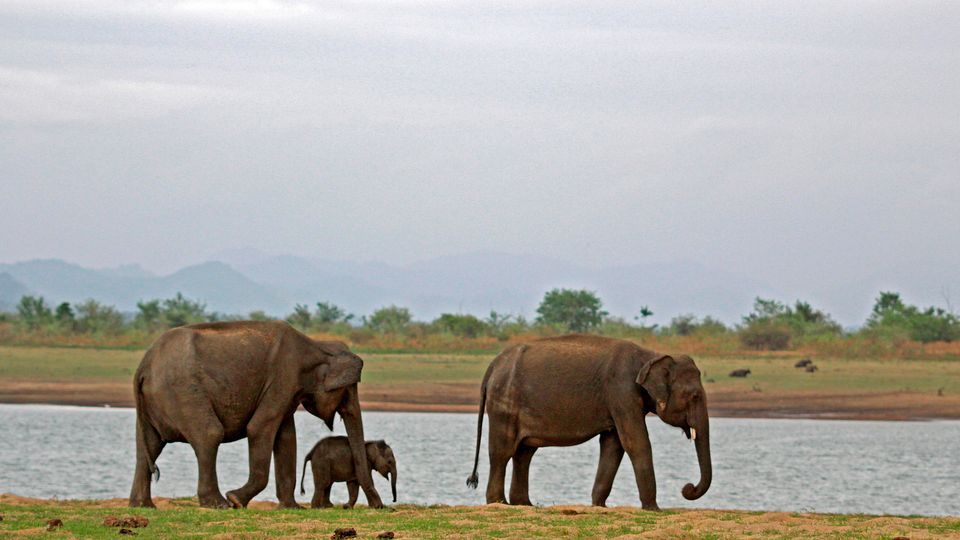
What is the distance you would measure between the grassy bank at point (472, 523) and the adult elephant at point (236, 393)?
61 cm

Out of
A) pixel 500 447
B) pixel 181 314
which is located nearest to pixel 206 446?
pixel 500 447

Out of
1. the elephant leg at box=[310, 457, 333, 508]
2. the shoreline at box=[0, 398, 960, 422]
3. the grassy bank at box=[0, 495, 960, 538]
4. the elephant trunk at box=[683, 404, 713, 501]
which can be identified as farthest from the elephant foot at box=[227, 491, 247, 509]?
the shoreline at box=[0, 398, 960, 422]

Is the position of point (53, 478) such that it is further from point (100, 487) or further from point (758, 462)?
point (758, 462)

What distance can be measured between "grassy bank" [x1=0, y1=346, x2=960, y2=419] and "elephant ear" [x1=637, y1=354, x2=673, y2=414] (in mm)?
25513

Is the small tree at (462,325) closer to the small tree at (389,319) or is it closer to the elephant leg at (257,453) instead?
the small tree at (389,319)

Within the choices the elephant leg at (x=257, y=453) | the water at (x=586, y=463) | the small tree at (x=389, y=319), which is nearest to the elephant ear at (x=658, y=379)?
the elephant leg at (x=257, y=453)

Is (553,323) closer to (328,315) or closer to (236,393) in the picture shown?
(328,315)

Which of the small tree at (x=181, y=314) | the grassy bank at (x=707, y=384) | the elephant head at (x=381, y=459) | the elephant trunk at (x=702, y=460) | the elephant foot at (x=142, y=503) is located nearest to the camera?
the elephant foot at (x=142, y=503)

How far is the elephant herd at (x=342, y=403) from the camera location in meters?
16.1

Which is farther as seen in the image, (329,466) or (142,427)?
(329,466)

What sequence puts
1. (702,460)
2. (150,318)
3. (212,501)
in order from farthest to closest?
(150,318) < (702,460) < (212,501)

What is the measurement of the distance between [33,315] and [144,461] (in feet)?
193

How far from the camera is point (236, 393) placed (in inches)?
640

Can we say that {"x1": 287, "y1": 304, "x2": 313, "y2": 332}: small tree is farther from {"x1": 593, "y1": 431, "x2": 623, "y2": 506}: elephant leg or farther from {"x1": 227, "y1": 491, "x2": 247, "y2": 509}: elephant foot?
{"x1": 227, "y1": 491, "x2": 247, "y2": 509}: elephant foot
